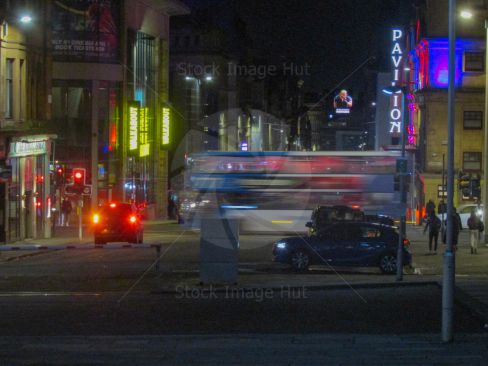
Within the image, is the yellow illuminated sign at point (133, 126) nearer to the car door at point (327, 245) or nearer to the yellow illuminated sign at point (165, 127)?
the yellow illuminated sign at point (165, 127)

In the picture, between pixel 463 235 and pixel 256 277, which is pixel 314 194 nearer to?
pixel 463 235

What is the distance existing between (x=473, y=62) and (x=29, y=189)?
31117 mm

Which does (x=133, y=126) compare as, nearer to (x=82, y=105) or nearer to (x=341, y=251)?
(x=82, y=105)

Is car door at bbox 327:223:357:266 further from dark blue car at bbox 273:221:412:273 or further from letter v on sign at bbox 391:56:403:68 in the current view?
letter v on sign at bbox 391:56:403:68

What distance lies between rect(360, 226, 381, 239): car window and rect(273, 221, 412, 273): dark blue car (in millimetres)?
68

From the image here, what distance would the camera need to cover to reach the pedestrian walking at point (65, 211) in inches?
2080

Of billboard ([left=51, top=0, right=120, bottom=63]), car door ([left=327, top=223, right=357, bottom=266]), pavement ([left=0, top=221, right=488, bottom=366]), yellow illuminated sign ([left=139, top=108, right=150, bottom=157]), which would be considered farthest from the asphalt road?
yellow illuminated sign ([left=139, top=108, right=150, bottom=157])

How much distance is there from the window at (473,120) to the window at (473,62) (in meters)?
2.76

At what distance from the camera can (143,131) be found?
60.3 meters

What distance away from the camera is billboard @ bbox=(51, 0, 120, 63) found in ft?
174

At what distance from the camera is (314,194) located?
1693 inches

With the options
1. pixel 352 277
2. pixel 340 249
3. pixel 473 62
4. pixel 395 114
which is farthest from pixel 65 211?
pixel 352 277

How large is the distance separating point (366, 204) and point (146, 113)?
22334 mm

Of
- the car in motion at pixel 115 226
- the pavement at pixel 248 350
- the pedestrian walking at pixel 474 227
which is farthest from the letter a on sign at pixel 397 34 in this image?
the pavement at pixel 248 350
